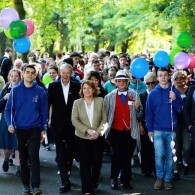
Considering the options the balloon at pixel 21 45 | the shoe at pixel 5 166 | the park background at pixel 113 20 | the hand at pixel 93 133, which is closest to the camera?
the hand at pixel 93 133

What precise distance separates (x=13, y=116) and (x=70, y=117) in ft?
3.20

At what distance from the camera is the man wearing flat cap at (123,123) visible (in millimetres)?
7754

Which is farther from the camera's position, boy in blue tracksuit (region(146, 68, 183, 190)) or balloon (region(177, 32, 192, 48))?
balloon (region(177, 32, 192, 48))

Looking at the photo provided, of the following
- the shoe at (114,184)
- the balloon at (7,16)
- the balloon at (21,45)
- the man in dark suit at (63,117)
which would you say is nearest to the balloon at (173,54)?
the man in dark suit at (63,117)

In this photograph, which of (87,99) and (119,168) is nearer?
(87,99)

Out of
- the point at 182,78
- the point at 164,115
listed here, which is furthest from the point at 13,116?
the point at 182,78

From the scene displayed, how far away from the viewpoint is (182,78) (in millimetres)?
8555

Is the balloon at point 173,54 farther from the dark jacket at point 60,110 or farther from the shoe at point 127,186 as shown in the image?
the shoe at point 127,186

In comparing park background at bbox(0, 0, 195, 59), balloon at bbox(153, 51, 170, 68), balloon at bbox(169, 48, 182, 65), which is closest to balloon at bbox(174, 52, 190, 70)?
balloon at bbox(153, 51, 170, 68)

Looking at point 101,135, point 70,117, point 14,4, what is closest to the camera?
point 101,135

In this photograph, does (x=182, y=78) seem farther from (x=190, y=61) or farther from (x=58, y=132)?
(x=58, y=132)

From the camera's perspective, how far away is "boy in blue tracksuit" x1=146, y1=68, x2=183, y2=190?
7789mm

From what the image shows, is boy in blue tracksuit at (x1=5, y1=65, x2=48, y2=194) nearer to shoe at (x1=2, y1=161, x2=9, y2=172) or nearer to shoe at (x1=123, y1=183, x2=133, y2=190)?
shoe at (x1=123, y1=183, x2=133, y2=190)

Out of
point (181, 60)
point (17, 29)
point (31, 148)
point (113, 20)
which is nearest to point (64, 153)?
point (31, 148)
